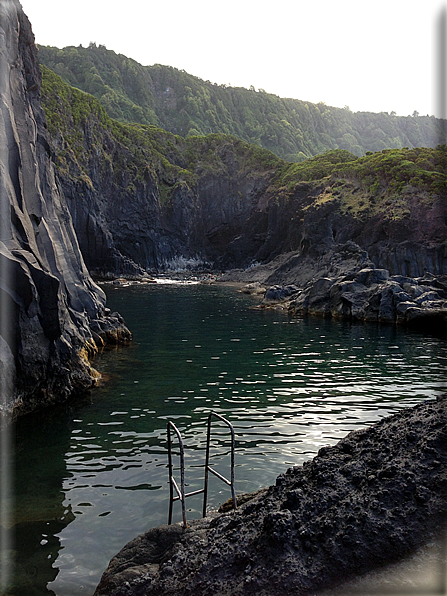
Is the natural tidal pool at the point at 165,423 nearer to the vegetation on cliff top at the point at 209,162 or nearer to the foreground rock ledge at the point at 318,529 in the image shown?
the foreground rock ledge at the point at 318,529

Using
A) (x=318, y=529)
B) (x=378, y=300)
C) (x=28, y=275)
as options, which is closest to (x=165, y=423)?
(x=28, y=275)

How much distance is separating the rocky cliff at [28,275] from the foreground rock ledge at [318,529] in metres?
9.48

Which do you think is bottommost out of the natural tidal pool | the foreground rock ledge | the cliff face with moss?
the natural tidal pool

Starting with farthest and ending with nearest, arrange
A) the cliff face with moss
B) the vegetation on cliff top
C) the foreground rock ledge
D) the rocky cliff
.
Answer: the vegetation on cliff top < the cliff face with moss < the rocky cliff < the foreground rock ledge

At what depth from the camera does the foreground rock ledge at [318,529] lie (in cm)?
479

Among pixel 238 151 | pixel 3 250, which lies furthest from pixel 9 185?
pixel 238 151

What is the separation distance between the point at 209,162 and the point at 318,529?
130 meters

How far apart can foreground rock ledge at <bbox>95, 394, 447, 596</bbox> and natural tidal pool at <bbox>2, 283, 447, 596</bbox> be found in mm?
2228

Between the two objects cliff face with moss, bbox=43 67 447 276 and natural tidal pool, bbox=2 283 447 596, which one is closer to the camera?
natural tidal pool, bbox=2 283 447 596

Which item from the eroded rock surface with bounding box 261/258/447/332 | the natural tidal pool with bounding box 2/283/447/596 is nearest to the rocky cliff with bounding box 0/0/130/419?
the natural tidal pool with bounding box 2/283/447/596

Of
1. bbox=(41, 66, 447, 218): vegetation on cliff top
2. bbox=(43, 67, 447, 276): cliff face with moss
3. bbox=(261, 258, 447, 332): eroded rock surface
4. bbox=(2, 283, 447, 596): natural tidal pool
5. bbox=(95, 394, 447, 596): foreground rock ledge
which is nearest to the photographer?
bbox=(95, 394, 447, 596): foreground rock ledge

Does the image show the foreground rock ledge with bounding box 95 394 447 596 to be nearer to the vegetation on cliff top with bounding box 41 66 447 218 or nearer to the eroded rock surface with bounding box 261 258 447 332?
Answer: the eroded rock surface with bounding box 261 258 447 332

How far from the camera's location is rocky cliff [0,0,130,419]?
47.5ft

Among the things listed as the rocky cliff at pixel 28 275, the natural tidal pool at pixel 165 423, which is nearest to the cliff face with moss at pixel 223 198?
the natural tidal pool at pixel 165 423
